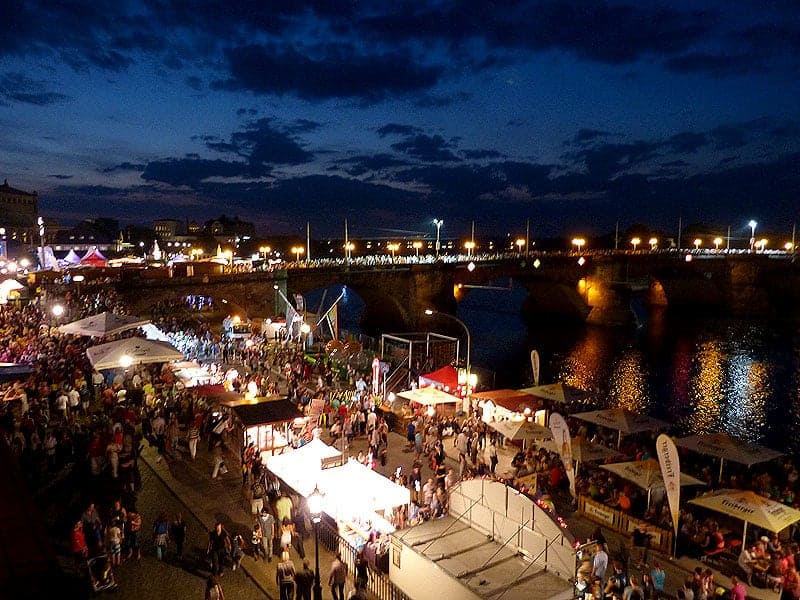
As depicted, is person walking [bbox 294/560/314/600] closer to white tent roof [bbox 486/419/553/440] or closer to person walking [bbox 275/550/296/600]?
person walking [bbox 275/550/296/600]

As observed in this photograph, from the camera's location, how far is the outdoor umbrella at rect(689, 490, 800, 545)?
14567 millimetres

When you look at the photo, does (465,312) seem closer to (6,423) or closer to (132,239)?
(6,423)

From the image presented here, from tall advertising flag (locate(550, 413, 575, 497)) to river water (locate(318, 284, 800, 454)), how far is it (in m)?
17.3

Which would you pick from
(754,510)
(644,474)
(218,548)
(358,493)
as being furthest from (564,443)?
(218,548)

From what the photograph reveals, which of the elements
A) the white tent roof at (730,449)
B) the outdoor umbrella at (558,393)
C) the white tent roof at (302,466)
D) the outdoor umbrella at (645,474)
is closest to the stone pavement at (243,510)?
the white tent roof at (302,466)

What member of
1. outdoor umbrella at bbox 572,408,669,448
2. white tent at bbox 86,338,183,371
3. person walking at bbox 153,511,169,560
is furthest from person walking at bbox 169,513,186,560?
outdoor umbrella at bbox 572,408,669,448

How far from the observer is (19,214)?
10581 cm

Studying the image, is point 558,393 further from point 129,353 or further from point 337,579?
point 129,353

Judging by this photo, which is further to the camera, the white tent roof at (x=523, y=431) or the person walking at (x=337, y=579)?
the white tent roof at (x=523, y=431)

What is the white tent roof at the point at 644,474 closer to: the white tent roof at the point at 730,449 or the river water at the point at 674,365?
the white tent roof at the point at 730,449

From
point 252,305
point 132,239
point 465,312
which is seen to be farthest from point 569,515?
point 132,239

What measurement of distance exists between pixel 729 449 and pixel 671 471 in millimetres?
7517

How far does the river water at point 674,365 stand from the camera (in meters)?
40.6

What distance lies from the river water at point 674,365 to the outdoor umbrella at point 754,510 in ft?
65.1
